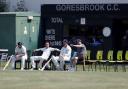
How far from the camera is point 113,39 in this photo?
30094mm

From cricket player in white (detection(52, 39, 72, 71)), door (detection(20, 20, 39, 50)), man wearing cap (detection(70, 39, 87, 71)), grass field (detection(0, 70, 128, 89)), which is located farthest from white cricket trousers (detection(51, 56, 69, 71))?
door (detection(20, 20, 39, 50))

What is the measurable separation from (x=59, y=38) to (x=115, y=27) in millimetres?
3051

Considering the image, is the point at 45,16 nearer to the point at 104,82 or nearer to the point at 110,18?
the point at 110,18

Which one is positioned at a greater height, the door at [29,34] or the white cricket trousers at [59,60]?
the door at [29,34]

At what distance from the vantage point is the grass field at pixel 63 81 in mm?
14945

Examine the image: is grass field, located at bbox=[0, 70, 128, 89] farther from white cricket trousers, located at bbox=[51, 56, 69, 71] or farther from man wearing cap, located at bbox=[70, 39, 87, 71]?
man wearing cap, located at bbox=[70, 39, 87, 71]

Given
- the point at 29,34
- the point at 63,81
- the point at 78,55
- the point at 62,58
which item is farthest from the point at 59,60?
the point at 29,34

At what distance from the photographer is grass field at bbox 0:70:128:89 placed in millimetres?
14945

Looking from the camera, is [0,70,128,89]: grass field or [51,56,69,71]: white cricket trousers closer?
[0,70,128,89]: grass field

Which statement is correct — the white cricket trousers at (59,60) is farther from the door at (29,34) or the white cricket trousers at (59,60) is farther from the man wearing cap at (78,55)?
the door at (29,34)

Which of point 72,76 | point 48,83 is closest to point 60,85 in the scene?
point 48,83

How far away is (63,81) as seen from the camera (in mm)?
16031

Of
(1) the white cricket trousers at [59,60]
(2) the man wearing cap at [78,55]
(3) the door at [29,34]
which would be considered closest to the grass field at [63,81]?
(1) the white cricket trousers at [59,60]

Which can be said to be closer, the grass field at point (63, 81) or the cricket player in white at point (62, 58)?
the grass field at point (63, 81)
